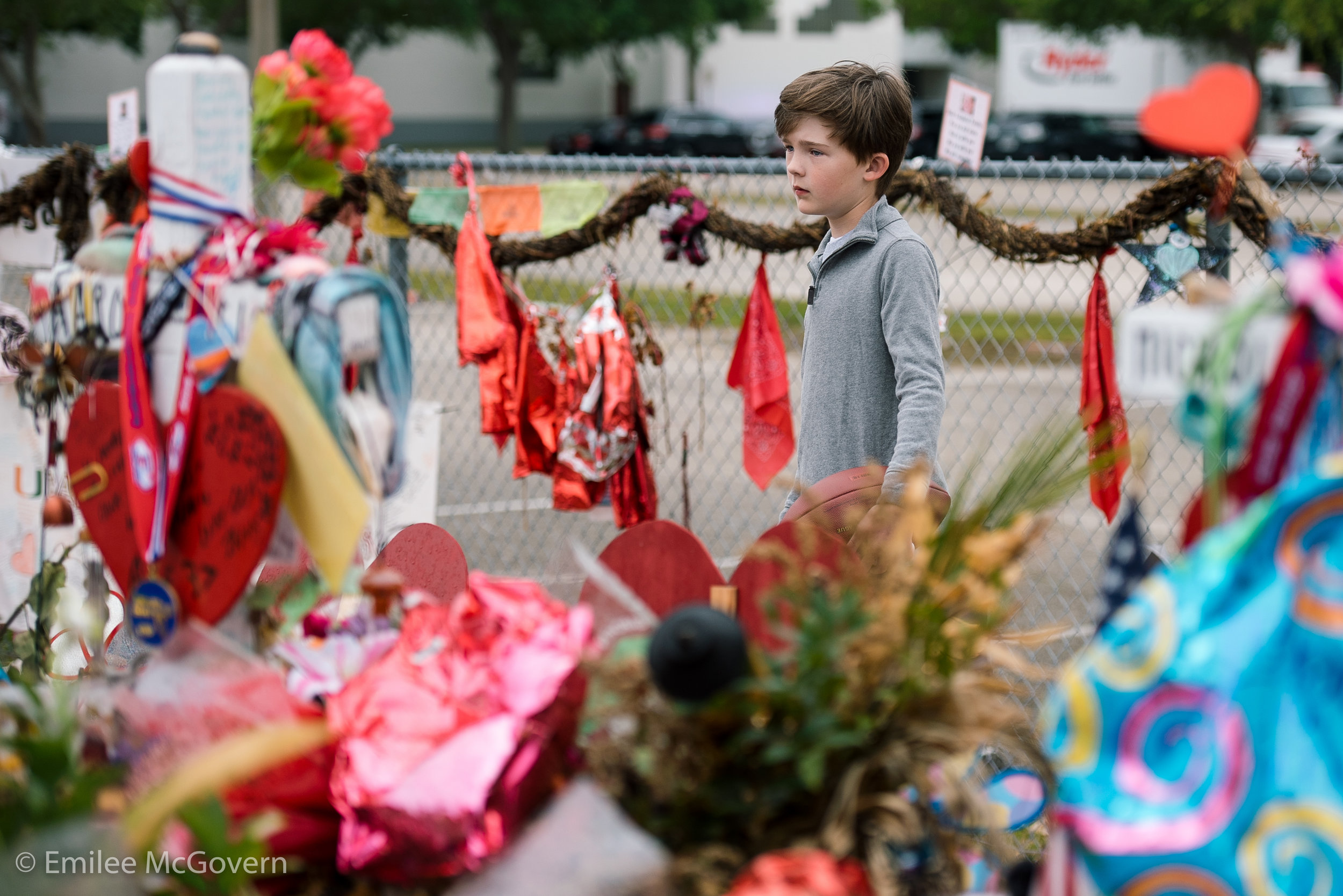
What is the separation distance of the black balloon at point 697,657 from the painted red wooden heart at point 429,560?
33.4 inches

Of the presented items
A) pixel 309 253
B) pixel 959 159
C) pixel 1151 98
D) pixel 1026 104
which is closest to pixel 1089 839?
pixel 1151 98

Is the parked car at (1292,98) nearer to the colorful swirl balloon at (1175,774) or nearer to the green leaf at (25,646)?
the green leaf at (25,646)

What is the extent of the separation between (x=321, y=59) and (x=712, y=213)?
6.79 feet

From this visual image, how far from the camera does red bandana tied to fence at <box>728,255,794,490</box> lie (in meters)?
3.99

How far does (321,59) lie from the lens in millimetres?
1944

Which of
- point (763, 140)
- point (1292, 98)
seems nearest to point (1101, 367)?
point (763, 140)

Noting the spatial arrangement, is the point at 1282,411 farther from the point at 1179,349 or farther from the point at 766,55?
the point at 766,55

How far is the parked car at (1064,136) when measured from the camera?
27422mm

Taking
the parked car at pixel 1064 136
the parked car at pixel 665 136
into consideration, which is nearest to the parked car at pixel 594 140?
the parked car at pixel 665 136

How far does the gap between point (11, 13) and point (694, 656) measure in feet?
88.3

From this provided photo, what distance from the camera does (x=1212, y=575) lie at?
1.25 m

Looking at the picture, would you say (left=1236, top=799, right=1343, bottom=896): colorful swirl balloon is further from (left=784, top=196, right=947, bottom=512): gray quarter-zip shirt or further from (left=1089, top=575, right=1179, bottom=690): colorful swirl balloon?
(left=784, top=196, right=947, bottom=512): gray quarter-zip shirt

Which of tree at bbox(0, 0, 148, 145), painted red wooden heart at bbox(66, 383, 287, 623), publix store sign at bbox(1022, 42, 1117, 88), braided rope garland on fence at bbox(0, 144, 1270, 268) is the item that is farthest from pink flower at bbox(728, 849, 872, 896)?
publix store sign at bbox(1022, 42, 1117, 88)

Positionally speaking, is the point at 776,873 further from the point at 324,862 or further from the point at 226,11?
the point at 226,11
